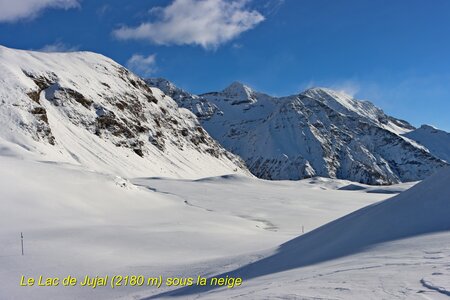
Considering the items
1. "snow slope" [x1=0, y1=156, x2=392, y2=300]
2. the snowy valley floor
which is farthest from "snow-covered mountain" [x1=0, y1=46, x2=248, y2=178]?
the snowy valley floor

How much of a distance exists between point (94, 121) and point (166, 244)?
2924 inches

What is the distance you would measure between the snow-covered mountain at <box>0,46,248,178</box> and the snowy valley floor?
49.4 ft

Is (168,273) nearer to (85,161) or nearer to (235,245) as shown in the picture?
(235,245)

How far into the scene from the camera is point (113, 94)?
10381 cm

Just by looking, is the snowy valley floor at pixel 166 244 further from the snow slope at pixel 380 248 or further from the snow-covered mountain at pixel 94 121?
the snow-covered mountain at pixel 94 121

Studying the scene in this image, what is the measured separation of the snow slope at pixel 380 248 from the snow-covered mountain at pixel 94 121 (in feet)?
106

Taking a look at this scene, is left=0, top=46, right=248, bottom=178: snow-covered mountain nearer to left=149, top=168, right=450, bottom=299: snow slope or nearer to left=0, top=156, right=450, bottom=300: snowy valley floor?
left=0, top=156, right=450, bottom=300: snowy valley floor

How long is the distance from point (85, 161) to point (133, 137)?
25.3 metres

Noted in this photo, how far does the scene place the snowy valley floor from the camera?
7525mm

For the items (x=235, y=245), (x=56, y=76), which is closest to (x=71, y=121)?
(x=56, y=76)

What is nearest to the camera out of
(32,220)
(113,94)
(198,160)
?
(32,220)

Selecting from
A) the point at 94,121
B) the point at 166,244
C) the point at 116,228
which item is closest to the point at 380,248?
the point at 166,244

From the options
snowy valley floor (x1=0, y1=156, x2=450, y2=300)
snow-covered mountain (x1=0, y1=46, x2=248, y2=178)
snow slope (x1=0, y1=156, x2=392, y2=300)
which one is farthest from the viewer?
snow-covered mountain (x1=0, y1=46, x2=248, y2=178)

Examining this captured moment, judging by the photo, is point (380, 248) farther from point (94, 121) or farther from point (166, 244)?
point (94, 121)
